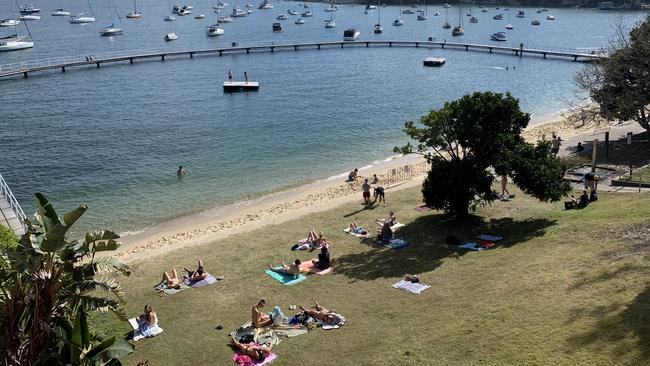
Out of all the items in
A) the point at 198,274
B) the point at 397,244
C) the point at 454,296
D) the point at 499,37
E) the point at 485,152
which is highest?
the point at 499,37

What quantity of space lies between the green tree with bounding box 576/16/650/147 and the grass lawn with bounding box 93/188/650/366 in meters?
13.8

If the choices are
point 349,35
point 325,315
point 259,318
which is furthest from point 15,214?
point 349,35

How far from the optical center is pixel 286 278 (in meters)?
22.5

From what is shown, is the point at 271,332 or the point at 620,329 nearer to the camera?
the point at 620,329

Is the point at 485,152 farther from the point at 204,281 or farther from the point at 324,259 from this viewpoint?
the point at 204,281

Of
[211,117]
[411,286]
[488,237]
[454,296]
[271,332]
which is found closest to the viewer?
[271,332]

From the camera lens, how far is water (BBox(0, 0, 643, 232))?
42.1 metres

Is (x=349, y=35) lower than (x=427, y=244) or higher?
higher

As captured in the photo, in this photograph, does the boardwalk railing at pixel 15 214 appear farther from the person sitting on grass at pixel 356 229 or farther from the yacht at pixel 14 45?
the yacht at pixel 14 45

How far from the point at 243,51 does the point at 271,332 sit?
336 feet

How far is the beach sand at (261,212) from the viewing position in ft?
103

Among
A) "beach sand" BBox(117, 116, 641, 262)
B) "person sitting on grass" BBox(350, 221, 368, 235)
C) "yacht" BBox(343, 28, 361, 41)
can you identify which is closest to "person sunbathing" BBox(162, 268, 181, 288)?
"beach sand" BBox(117, 116, 641, 262)

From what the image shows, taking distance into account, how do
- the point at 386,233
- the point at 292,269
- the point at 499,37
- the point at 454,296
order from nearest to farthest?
the point at 454,296, the point at 292,269, the point at 386,233, the point at 499,37

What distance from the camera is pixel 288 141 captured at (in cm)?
5422
